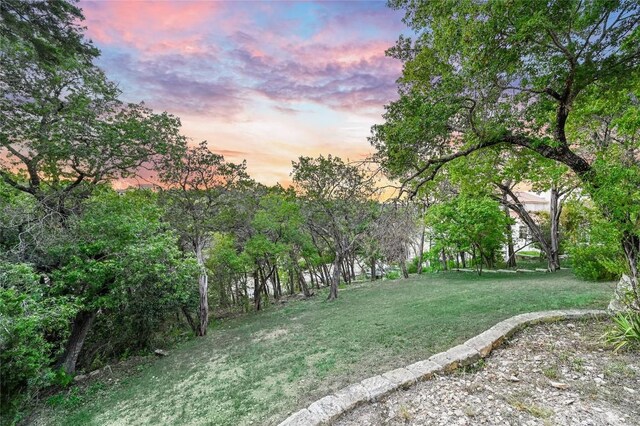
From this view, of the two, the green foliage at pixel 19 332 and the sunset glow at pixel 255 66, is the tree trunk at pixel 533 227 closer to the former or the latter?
the sunset glow at pixel 255 66

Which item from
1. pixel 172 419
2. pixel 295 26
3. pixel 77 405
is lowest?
pixel 77 405

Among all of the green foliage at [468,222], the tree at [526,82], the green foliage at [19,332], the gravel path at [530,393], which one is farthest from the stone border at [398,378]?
the green foliage at [468,222]

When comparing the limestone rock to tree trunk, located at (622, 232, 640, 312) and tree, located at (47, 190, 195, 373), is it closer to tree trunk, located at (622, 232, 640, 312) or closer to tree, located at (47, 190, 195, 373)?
tree trunk, located at (622, 232, 640, 312)

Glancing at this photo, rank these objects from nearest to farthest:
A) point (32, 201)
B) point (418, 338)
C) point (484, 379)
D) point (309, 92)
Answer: point (484, 379) < point (418, 338) < point (32, 201) < point (309, 92)

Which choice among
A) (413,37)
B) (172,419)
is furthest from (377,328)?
(413,37)

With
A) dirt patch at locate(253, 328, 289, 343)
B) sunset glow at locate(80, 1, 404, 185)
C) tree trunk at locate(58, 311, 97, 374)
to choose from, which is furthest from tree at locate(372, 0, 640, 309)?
tree trunk at locate(58, 311, 97, 374)

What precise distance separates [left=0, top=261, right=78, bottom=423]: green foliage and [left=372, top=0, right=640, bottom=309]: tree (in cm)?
617

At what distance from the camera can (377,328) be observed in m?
5.66

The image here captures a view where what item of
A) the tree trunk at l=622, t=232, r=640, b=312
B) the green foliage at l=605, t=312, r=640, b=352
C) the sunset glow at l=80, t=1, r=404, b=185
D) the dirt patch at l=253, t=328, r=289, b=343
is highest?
the sunset glow at l=80, t=1, r=404, b=185

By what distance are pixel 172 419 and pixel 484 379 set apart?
4.27 metres

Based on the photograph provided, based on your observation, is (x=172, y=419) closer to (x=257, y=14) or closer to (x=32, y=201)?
(x=32, y=201)

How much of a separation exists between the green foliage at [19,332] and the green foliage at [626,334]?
768 centimetres

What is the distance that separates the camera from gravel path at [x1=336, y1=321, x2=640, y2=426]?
208cm

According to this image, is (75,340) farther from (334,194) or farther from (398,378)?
(334,194)
